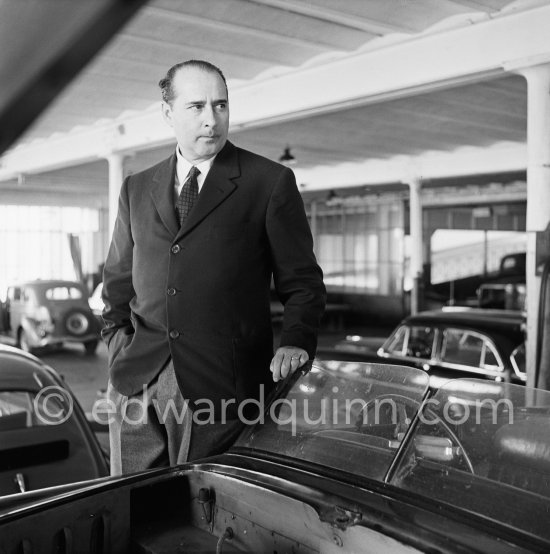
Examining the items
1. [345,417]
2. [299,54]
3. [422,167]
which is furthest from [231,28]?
[422,167]

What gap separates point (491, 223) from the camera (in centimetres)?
1911

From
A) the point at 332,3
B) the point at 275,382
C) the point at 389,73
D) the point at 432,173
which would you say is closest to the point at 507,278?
the point at 432,173

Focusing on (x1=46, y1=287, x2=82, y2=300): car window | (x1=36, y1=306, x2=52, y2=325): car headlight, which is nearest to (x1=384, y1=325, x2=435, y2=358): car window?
(x1=36, y1=306, x2=52, y2=325): car headlight

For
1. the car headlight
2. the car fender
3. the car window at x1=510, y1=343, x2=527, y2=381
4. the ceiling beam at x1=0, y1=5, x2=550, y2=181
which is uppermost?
the ceiling beam at x1=0, y1=5, x2=550, y2=181

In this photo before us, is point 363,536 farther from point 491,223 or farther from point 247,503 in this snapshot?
point 491,223

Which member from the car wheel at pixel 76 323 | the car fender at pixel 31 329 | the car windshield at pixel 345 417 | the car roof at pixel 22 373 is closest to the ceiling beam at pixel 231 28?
the car roof at pixel 22 373

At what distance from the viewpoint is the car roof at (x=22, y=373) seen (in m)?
4.09

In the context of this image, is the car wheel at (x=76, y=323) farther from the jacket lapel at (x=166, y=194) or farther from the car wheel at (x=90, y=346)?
the jacket lapel at (x=166, y=194)

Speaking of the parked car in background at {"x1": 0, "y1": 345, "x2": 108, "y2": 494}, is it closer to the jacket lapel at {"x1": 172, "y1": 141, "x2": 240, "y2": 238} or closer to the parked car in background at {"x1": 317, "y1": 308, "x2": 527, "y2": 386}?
the jacket lapel at {"x1": 172, "y1": 141, "x2": 240, "y2": 238}

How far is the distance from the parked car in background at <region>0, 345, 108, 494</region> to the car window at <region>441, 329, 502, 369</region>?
3.99 metres

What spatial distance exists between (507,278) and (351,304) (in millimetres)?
5181

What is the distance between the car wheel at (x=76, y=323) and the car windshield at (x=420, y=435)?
11114 mm

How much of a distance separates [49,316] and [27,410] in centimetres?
935

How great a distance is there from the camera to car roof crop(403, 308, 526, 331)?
Result: 7.04 meters
